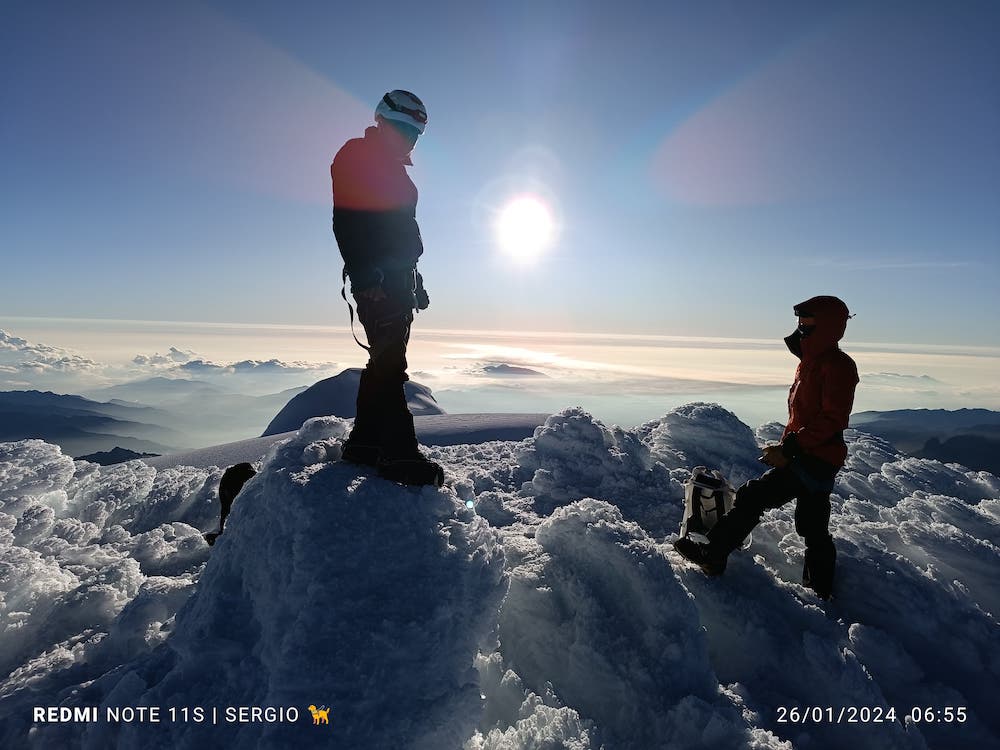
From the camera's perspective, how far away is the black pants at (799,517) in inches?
148

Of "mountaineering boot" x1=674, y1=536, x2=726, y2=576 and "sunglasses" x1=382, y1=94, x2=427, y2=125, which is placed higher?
"sunglasses" x1=382, y1=94, x2=427, y2=125

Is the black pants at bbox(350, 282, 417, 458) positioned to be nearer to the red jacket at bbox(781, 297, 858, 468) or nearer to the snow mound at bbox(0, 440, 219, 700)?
the snow mound at bbox(0, 440, 219, 700)

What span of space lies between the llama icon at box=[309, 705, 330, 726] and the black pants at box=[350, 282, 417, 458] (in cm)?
142

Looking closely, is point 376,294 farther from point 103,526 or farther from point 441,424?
point 441,424

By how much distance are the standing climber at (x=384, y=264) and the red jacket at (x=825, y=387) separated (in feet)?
9.44

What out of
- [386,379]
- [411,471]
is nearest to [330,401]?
[386,379]

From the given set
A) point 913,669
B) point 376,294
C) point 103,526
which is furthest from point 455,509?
point 103,526

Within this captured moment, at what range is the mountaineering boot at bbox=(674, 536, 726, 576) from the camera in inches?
146

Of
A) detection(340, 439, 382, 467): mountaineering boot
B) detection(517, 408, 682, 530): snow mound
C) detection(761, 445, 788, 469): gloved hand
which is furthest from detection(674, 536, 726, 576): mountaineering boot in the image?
detection(340, 439, 382, 467): mountaineering boot

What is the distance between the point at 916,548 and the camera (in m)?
4.89

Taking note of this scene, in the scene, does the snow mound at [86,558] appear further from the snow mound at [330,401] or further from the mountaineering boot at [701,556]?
the snow mound at [330,401]

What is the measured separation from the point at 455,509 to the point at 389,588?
0.66 m

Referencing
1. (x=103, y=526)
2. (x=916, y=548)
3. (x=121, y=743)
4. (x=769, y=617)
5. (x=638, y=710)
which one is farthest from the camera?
(x=103, y=526)

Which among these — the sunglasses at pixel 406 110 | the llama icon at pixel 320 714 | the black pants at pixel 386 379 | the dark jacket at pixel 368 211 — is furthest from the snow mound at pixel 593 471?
the sunglasses at pixel 406 110
